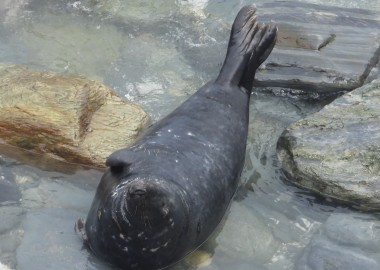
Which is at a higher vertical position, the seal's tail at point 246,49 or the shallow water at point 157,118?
the seal's tail at point 246,49

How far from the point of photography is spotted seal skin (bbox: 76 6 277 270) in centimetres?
407

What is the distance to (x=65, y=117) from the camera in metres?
5.36

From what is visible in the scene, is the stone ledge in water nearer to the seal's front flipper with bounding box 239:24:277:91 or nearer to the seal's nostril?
the seal's front flipper with bounding box 239:24:277:91

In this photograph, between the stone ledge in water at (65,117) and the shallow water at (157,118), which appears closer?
the shallow water at (157,118)

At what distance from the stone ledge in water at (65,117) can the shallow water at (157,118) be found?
0.47 ft

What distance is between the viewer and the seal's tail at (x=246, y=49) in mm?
5730

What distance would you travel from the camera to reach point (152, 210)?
396cm

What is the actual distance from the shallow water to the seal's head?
21cm

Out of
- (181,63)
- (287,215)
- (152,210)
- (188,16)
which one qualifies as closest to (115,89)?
(181,63)

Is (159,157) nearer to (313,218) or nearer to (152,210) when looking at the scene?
(152,210)

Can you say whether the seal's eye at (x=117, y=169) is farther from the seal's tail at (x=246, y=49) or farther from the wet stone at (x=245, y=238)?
the seal's tail at (x=246, y=49)

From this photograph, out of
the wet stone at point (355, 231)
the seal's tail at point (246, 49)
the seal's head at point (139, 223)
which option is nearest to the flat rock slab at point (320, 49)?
the seal's tail at point (246, 49)

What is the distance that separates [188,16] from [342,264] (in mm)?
3372

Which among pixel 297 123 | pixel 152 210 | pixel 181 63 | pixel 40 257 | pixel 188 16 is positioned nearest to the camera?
pixel 152 210
